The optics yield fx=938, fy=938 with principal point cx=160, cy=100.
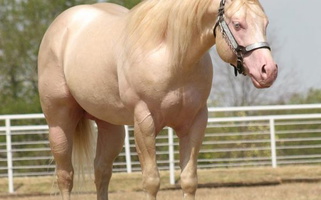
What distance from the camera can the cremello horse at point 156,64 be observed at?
5.88m

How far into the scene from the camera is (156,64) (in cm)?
630

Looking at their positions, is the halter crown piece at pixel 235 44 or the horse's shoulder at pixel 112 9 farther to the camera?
the horse's shoulder at pixel 112 9

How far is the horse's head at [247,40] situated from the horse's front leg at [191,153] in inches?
25.5

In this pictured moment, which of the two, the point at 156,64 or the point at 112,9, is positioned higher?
the point at 112,9

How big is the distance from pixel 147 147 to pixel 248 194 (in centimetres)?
474

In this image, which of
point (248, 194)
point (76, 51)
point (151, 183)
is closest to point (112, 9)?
point (76, 51)

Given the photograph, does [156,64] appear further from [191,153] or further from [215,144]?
[215,144]

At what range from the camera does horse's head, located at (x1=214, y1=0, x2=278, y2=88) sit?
5746mm

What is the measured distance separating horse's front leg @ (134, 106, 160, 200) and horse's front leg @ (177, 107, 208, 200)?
0.66 ft

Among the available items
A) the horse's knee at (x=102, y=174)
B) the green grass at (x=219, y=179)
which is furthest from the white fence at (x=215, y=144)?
the horse's knee at (x=102, y=174)

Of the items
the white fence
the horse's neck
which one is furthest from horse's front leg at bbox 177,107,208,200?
the white fence

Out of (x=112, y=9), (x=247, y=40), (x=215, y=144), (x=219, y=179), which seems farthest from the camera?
(x=215, y=144)

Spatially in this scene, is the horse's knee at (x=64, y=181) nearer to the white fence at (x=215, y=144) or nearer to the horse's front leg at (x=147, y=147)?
the white fence at (x=215, y=144)

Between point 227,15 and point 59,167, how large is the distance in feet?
8.78
